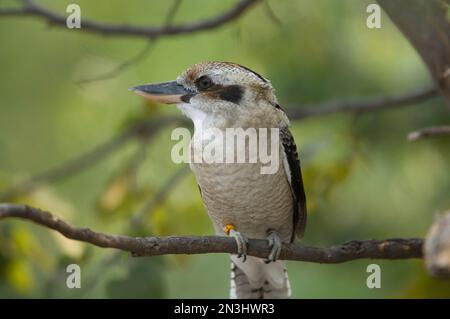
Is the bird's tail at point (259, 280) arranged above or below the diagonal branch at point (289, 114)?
below

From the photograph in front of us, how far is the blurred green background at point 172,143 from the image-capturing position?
4.29m

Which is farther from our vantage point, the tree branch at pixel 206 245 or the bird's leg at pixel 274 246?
the bird's leg at pixel 274 246

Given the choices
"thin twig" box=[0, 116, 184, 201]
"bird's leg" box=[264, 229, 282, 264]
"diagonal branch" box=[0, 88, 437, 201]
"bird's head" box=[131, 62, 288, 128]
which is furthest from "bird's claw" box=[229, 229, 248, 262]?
"thin twig" box=[0, 116, 184, 201]

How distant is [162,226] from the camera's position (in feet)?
14.6

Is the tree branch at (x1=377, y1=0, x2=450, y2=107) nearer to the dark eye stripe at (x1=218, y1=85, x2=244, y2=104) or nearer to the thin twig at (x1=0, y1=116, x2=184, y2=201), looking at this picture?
the dark eye stripe at (x1=218, y1=85, x2=244, y2=104)

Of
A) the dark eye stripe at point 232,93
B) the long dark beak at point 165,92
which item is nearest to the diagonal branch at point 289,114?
the dark eye stripe at point 232,93

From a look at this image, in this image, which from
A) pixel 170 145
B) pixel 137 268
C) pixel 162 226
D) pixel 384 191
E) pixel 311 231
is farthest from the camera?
pixel 170 145

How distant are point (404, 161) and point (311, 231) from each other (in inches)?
28.0

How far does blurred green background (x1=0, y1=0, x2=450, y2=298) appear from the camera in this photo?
4.29 meters

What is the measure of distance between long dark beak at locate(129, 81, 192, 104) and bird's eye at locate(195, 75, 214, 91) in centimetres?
5

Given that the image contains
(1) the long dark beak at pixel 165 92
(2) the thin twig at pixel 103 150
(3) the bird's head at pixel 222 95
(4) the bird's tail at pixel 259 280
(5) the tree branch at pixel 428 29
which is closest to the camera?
(5) the tree branch at pixel 428 29

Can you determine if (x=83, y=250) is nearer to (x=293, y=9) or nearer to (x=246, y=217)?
(x=246, y=217)

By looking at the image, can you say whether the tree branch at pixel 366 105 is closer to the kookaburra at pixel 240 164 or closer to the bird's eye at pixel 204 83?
the kookaburra at pixel 240 164
